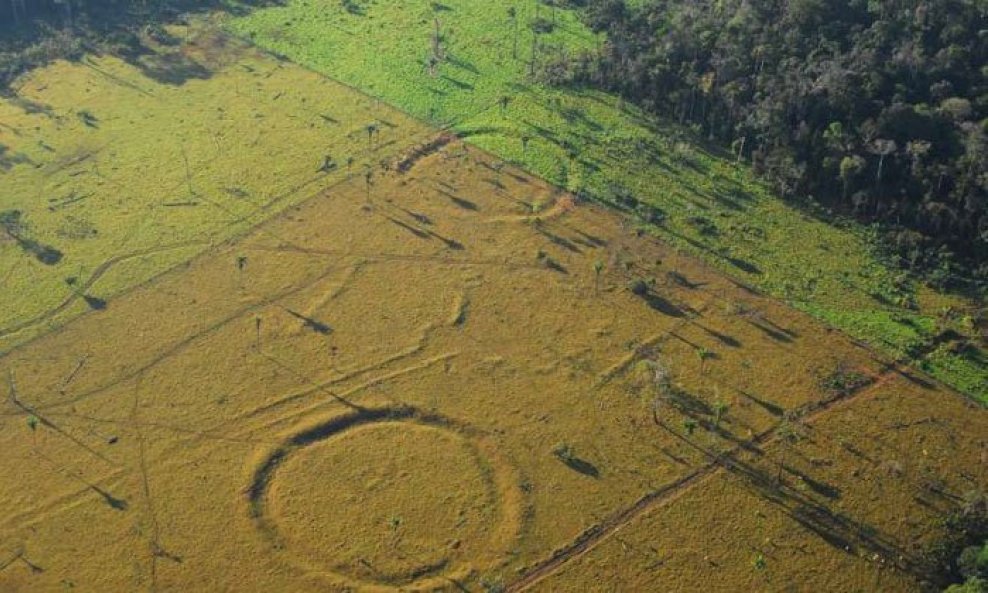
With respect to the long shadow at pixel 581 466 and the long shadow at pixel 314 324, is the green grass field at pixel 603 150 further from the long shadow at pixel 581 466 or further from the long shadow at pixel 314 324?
the long shadow at pixel 314 324

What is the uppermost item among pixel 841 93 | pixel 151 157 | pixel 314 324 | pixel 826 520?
pixel 841 93

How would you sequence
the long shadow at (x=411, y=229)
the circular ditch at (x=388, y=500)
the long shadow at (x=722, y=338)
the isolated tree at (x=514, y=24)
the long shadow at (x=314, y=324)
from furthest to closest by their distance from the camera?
the isolated tree at (x=514, y=24)
the long shadow at (x=411, y=229)
the long shadow at (x=314, y=324)
the long shadow at (x=722, y=338)
the circular ditch at (x=388, y=500)

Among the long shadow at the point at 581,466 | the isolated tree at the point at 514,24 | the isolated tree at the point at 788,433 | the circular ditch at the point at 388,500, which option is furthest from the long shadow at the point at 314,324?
the isolated tree at the point at 514,24

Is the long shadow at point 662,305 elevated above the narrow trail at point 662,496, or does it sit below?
above

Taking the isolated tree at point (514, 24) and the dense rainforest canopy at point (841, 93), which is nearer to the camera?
the dense rainforest canopy at point (841, 93)

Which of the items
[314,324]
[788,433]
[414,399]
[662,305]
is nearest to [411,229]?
[314,324]

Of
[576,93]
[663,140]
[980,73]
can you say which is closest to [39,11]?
[576,93]

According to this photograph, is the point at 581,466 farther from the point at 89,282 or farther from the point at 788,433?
the point at 89,282

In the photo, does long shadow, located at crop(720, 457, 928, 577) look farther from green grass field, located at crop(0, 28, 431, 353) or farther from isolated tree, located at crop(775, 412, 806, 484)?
green grass field, located at crop(0, 28, 431, 353)
